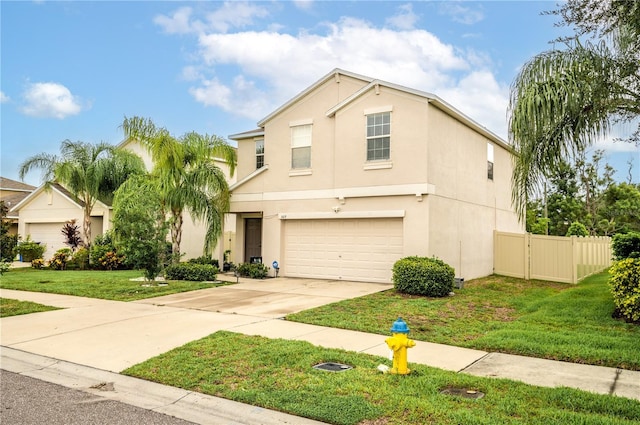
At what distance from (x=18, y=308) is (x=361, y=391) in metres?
10.0

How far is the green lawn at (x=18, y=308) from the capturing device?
11.2 m

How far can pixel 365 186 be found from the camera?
16.6 m

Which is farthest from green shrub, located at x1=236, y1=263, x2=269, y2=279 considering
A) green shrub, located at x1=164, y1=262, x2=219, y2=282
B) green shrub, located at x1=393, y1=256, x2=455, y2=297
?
green shrub, located at x1=393, y1=256, x2=455, y2=297

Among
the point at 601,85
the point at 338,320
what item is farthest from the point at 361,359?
the point at 601,85

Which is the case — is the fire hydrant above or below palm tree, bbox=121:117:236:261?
below

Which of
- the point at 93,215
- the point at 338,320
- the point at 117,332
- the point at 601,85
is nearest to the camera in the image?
the point at 601,85

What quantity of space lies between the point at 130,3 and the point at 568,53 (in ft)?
40.6

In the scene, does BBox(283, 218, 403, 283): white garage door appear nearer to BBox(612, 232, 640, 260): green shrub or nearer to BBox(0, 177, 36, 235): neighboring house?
BBox(612, 232, 640, 260): green shrub

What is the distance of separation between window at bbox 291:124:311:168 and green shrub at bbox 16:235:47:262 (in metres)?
18.6

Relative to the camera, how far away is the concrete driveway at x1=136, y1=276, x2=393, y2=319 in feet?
38.1

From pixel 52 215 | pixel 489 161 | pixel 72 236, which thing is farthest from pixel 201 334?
pixel 52 215

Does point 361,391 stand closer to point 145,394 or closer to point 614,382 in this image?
point 145,394

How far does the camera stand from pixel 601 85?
25.2 ft

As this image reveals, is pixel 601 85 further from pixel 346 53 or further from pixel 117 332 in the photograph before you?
pixel 346 53
